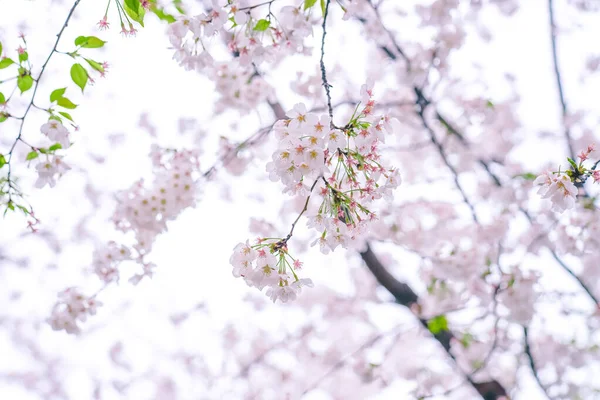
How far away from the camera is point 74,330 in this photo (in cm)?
319

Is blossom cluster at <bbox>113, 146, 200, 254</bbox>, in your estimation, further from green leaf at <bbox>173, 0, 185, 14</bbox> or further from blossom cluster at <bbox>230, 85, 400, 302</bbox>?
blossom cluster at <bbox>230, 85, 400, 302</bbox>

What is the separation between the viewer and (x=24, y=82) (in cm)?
176

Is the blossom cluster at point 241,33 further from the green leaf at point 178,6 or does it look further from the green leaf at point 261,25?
the green leaf at point 178,6

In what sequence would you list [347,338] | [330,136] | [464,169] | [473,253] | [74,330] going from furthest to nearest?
[347,338], [464,169], [473,253], [74,330], [330,136]

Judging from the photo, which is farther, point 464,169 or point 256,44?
point 464,169

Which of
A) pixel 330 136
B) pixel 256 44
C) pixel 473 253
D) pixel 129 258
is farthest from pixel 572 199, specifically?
pixel 129 258

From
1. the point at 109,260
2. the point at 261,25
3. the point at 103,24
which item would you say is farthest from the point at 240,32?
the point at 109,260

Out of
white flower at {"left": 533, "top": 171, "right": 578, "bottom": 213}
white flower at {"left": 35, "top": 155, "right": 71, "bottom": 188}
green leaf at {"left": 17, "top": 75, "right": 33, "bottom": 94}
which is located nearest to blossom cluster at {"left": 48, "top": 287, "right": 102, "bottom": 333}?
white flower at {"left": 35, "top": 155, "right": 71, "bottom": 188}

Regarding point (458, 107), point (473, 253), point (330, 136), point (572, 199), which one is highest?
point (458, 107)

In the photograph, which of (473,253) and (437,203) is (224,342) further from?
(473,253)

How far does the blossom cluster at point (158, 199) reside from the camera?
10.8ft

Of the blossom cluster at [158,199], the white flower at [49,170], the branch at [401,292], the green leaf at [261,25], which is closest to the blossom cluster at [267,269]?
the green leaf at [261,25]

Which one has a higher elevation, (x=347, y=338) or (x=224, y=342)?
(x=224, y=342)

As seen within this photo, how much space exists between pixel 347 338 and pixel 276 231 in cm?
277
